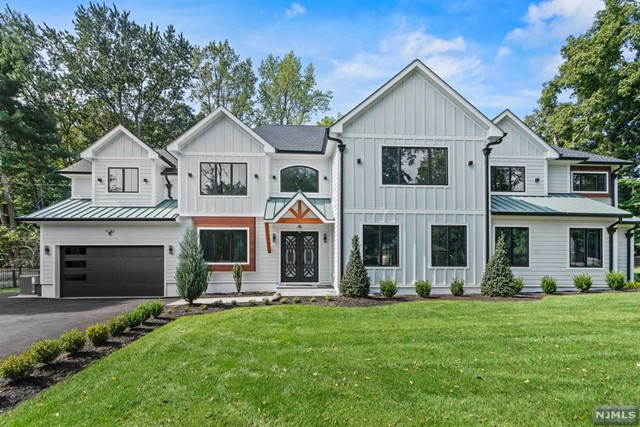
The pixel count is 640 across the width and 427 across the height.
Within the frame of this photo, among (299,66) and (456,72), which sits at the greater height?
(299,66)

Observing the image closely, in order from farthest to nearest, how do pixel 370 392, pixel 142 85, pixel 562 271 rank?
pixel 142 85 < pixel 562 271 < pixel 370 392

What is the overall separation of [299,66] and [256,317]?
26.8 meters

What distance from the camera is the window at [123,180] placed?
13.0m

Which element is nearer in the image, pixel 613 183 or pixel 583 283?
pixel 583 283

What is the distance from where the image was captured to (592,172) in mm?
14523

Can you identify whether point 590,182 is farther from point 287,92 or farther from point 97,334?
point 287,92

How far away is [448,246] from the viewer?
1112cm

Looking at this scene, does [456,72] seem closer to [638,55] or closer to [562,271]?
[562,271]

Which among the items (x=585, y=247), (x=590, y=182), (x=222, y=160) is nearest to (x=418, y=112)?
(x=222, y=160)

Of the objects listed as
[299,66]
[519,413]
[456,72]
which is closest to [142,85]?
[299,66]

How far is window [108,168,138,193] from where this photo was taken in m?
13.0

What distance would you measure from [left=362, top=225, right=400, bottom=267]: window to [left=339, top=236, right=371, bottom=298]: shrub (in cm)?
73

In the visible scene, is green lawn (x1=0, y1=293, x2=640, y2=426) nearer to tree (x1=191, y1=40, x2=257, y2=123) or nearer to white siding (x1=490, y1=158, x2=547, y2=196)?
white siding (x1=490, y1=158, x2=547, y2=196)

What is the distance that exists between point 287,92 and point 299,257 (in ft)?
68.8
